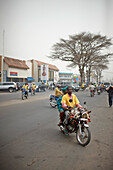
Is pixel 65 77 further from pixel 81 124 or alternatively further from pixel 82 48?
pixel 81 124

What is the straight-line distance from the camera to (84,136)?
3850 millimetres

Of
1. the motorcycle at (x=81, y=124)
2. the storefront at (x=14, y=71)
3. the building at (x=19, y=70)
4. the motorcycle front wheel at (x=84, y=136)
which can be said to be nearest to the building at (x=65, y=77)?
the building at (x=19, y=70)

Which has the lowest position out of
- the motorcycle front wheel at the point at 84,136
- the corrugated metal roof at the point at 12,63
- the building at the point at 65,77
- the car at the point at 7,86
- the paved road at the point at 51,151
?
the paved road at the point at 51,151

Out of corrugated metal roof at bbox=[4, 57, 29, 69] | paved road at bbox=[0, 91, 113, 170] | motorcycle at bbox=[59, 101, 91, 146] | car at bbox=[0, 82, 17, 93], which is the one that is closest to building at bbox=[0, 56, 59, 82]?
corrugated metal roof at bbox=[4, 57, 29, 69]

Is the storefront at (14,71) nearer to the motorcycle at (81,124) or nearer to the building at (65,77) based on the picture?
the motorcycle at (81,124)

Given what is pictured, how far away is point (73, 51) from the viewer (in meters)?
35.2

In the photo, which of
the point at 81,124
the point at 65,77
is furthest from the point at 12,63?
the point at 65,77

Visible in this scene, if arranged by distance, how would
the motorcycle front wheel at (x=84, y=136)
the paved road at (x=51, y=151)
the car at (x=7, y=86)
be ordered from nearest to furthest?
the paved road at (x=51, y=151)
the motorcycle front wheel at (x=84, y=136)
the car at (x=7, y=86)

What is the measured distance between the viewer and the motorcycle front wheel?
146 inches

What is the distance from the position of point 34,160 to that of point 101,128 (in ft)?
10.3

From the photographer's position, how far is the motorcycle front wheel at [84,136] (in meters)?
3.71

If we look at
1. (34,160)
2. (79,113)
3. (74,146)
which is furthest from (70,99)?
(34,160)

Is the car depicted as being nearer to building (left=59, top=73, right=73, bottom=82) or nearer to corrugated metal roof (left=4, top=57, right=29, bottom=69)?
corrugated metal roof (left=4, top=57, right=29, bottom=69)

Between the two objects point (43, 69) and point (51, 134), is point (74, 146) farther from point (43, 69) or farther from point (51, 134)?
point (43, 69)
